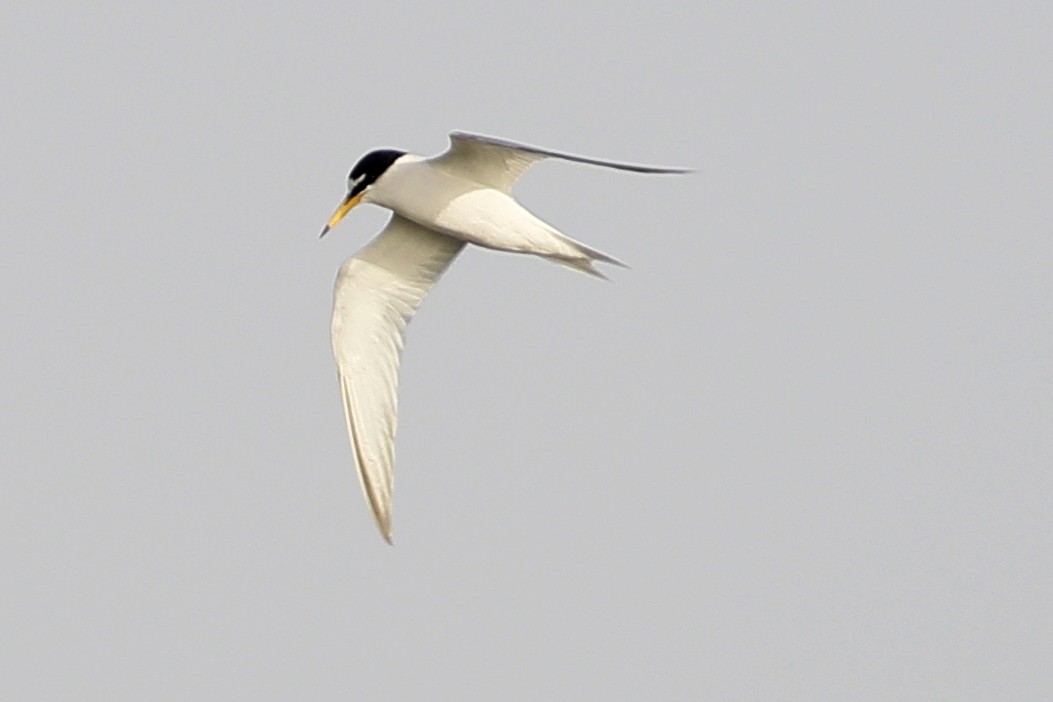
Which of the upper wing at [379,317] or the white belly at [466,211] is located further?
the upper wing at [379,317]

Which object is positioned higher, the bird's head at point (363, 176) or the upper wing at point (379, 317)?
the bird's head at point (363, 176)

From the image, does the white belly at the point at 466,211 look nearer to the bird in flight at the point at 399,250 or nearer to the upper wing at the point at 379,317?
the bird in flight at the point at 399,250

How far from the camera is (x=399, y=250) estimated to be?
590 inches

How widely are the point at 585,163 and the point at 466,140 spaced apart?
7.36ft

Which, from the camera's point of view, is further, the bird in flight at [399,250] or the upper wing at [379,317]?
the upper wing at [379,317]

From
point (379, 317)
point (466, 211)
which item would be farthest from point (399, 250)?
point (466, 211)

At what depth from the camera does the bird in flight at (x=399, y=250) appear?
1374 centimetres

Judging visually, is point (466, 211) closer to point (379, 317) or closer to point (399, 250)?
point (399, 250)

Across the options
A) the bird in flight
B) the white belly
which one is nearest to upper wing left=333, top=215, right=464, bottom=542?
the bird in flight

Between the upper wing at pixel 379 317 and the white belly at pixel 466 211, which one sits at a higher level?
the white belly at pixel 466 211

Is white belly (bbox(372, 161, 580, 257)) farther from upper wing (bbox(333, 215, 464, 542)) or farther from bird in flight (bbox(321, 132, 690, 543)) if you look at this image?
upper wing (bbox(333, 215, 464, 542))

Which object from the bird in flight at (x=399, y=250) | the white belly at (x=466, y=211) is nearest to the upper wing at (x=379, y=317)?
the bird in flight at (x=399, y=250)

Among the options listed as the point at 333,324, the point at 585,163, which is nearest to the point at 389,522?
the point at 333,324

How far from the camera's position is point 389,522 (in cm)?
1380
